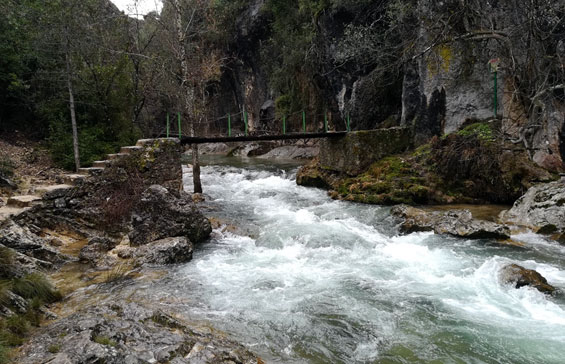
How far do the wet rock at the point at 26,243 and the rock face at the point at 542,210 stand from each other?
990 centimetres

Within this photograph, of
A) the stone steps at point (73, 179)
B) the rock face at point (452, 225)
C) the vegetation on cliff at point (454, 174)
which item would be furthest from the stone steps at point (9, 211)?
the vegetation on cliff at point (454, 174)

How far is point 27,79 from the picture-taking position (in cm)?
1460

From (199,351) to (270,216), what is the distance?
7511mm

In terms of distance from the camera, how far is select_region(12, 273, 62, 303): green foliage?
15.3ft

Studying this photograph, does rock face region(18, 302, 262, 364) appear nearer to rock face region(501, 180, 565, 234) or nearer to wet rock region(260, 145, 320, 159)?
rock face region(501, 180, 565, 234)

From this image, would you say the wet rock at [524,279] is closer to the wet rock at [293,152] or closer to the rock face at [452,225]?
the rock face at [452,225]

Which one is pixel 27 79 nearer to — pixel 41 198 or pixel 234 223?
pixel 41 198

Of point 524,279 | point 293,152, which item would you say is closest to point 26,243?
point 524,279

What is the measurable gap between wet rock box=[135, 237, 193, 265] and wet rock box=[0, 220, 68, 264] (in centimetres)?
139

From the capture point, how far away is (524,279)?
560cm

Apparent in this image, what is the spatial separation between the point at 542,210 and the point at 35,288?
10.1 m

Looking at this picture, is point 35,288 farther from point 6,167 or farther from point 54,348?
point 6,167

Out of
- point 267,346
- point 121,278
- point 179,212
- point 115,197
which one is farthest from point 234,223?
point 267,346

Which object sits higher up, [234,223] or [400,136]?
[400,136]
